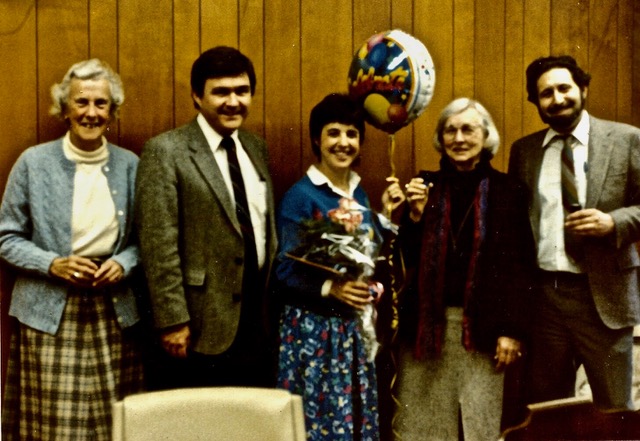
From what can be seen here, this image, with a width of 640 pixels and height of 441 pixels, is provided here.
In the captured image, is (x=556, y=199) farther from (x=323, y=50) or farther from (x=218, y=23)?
(x=218, y=23)

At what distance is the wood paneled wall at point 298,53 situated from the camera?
9.10 ft

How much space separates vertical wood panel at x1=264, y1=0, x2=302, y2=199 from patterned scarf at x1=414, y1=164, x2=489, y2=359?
0.71m

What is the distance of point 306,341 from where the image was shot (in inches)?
97.3

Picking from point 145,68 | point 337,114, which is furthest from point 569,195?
point 145,68

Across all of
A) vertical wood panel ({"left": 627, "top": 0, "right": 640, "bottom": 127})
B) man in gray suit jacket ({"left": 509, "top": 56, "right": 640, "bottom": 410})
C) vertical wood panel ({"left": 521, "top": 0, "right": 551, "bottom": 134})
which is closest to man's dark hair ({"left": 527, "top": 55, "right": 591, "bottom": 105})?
A: man in gray suit jacket ({"left": 509, "top": 56, "right": 640, "bottom": 410})

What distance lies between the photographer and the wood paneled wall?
277 centimetres

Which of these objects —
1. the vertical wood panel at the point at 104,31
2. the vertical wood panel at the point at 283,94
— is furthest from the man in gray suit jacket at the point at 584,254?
the vertical wood panel at the point at 104,31

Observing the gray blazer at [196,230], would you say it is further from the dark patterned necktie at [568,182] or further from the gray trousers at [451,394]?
the dark patterned necktie at [568,182]

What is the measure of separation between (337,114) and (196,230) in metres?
0.59

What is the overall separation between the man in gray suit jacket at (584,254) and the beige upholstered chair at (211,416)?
134 cm

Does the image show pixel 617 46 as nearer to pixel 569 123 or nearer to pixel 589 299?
pixel 569 123

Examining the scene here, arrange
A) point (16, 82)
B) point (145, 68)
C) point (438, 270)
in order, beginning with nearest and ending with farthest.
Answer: point (438, 270)
point (16, 82)
point (145, 68)

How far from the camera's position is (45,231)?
97.2 inches

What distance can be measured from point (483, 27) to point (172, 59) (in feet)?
4.16
